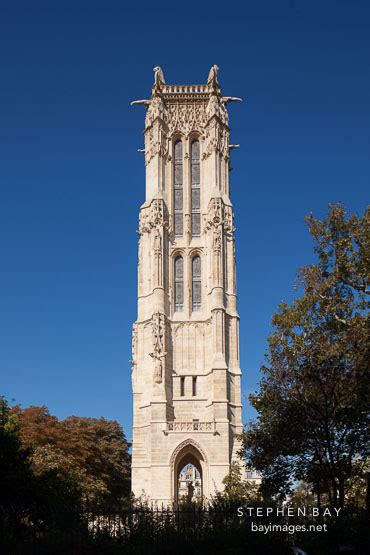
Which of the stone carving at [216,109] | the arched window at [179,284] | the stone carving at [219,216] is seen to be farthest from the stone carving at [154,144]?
the arched window at [179,284]

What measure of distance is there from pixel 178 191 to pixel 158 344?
10.7 metres

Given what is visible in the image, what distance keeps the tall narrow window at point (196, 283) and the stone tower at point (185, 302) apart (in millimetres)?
61

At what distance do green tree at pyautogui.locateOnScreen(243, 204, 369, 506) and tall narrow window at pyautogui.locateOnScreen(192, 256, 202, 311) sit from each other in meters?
24.7

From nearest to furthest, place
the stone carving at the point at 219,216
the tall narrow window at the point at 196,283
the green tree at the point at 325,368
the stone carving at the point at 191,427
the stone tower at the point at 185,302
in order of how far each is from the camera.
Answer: the green tree at the point at 325,368, the stone tower at the point at 185,302, the stone carving at the point at 191,427, the stone carving at the point at 219,216, the tall narrow window at the point at 196,283

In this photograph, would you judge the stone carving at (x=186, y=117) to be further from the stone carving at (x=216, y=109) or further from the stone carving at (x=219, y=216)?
the stone carving at (x=219, y=216)

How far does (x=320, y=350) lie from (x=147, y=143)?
32.3 meters

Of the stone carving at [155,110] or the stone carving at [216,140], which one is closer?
the stone carving at [216,140]

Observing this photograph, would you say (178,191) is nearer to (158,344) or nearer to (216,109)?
(216,109)

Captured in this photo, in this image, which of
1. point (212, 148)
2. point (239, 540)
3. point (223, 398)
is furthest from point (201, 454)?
point (239, 540)

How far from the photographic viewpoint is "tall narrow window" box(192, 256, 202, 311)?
1892 inches

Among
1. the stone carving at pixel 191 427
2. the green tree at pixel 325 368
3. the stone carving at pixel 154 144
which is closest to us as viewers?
the green tree at pixel 325 368

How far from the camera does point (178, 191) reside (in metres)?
50.2

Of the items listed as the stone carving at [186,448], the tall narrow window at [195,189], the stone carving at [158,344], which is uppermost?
the tall narrow window at [195,189]

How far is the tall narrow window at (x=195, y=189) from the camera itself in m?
49.5
